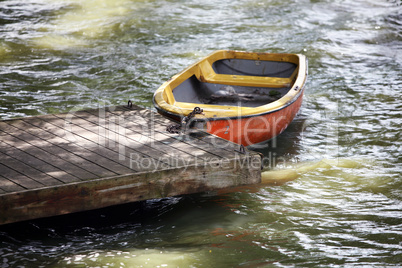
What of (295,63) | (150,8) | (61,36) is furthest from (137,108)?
(150,8)

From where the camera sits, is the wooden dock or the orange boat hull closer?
the wooden dock

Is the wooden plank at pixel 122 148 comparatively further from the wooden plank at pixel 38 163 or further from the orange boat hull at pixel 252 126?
the orange boat hull at pixel 252 126

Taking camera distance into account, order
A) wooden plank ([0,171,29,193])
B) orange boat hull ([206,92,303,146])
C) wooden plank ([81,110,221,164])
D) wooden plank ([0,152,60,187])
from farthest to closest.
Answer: orange boat hull ([206,92,303,146]) < wooden plank ([81,110,221,164]) < wooden plank ([0,152,60,187]) < wooden plank ([0,171,29,193])

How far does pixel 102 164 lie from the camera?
4.12 metres

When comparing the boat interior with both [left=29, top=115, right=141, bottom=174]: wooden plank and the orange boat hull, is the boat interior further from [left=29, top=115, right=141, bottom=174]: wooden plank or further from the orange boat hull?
[left=29, top=115, right=141, bottom=174]: wooden plank

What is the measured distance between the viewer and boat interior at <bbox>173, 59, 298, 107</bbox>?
21.9ft

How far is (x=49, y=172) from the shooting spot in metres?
3.96

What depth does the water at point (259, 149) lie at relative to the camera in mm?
3912

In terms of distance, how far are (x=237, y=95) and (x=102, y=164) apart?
3.20 metres

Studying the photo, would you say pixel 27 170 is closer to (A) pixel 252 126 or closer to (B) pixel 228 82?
(A) pixel 252 126

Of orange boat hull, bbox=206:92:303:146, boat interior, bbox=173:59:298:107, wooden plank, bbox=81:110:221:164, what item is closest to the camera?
wooden plank, bbox=81:110:221:164

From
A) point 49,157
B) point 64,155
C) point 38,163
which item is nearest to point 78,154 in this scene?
point 64,155

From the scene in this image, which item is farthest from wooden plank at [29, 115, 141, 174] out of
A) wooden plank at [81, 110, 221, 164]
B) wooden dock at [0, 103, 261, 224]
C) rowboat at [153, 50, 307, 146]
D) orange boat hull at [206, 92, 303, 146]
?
orange boat hull at [206, 92, 303, 146]

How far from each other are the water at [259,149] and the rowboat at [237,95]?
0.55 meters
